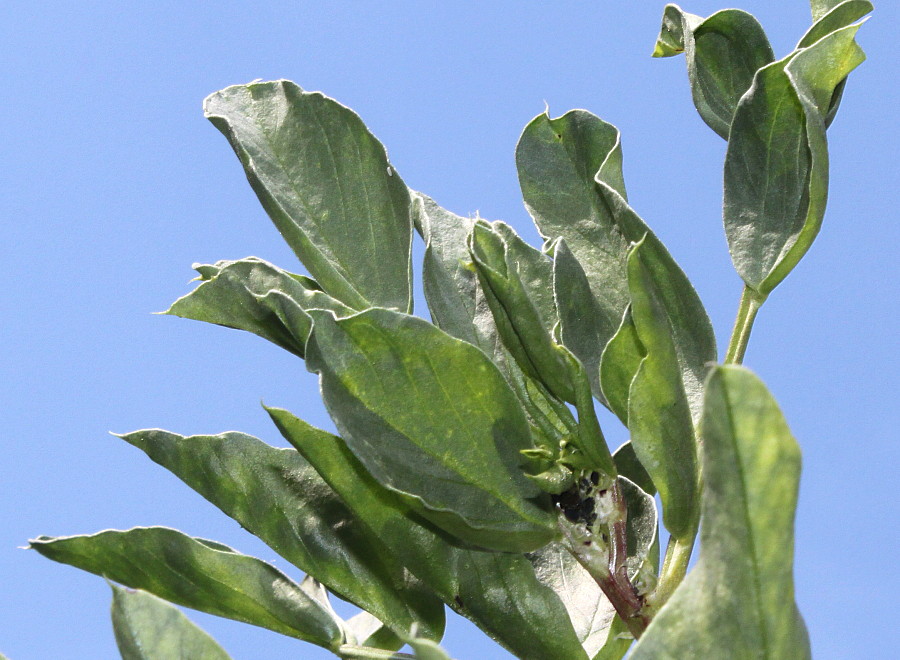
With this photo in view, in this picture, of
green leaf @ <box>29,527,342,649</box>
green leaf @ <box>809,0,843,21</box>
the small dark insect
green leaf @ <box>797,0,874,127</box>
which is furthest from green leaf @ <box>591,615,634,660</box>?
green leaf @ <box>809,0,843,21</box>

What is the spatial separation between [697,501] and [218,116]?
23.1 inches

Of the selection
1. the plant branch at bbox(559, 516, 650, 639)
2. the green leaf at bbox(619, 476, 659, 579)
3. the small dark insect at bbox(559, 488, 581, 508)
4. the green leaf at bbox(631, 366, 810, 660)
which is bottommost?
the green leaf at bbox(631, 366, 810, 660)

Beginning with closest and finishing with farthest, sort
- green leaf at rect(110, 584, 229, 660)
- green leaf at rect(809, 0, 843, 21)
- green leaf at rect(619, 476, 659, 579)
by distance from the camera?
green leaf at rect(110, 584, 229, 660)
green leaf at rect(619, 476, 659, 579)
green leaf at rect(809, 0, 843, 21)

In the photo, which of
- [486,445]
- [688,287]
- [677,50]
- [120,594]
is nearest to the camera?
[120,594]

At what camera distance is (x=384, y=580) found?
0.97 m

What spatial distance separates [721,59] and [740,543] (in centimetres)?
74

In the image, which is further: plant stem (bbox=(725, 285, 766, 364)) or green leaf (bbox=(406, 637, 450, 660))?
plant stem (bbox=(725, 285, 766, 364))

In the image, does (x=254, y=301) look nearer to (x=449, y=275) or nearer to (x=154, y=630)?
(x=449, y=275)

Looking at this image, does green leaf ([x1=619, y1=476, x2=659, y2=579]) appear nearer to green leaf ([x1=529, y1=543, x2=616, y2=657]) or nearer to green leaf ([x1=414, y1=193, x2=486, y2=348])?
green leaf ([x1=529, y1=543, x2=616, y2=657])

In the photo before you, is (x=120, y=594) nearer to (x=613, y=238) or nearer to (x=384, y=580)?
(x=384, y=580)

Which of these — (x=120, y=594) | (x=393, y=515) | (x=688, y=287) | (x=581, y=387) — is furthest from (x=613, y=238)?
(x=120, y=594)

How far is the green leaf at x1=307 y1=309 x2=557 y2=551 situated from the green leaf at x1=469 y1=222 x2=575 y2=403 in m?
0.06

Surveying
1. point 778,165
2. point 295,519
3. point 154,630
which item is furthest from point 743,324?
point 154,630

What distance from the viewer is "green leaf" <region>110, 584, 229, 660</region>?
701 mm
